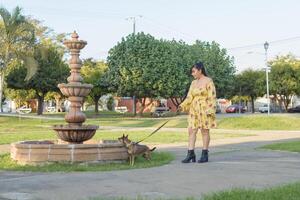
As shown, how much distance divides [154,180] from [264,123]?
73.8 feet

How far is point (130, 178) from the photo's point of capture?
8.27 meters

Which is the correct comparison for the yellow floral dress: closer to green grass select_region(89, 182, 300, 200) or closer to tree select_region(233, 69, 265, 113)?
green grass select_region(89, 182, 300, 200)

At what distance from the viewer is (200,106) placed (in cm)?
1047

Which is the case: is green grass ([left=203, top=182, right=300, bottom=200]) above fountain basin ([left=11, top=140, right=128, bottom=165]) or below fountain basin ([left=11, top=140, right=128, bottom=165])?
below

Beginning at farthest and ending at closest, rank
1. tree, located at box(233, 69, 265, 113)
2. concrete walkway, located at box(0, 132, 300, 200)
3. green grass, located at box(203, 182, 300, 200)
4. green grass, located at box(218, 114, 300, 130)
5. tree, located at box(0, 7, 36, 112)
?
tree, located at box(233, 69, 265, 113), tree, located at box(0, 7, 36, 112), green grass, located at box(218, 114, 300, 130), concrete walkway, located at box(0, 132, 300, 200), green grass, located at box(203, 182, 300, 200)

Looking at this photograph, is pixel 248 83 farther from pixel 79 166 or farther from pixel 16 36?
pixel 79 166

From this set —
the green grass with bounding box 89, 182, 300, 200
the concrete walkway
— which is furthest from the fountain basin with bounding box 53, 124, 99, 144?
the green grass with bounding box 89, 182, 300, 200

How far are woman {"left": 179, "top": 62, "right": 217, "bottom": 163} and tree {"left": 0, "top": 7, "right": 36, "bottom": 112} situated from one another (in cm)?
2455

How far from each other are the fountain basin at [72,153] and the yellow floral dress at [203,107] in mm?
1556

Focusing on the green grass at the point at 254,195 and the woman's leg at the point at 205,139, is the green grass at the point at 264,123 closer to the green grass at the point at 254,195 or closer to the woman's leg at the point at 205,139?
the woman's leg at the point at 205,139

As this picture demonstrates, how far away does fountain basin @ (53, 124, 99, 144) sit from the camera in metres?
11.7

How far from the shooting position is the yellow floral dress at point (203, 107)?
10.4 meters

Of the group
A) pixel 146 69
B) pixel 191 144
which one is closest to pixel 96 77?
pixel 146 69

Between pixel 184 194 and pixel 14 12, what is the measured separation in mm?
28694
